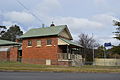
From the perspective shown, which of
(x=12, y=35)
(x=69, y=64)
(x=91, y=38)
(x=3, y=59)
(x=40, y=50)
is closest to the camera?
(x=69, y=64)

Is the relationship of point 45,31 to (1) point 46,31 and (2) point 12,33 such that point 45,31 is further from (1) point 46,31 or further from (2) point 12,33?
(2) point 12,33

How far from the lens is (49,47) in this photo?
3922cm

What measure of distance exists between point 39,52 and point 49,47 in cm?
268

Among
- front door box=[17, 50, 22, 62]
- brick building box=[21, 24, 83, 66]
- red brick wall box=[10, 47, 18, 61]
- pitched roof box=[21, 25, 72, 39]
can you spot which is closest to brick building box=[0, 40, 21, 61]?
red brick wall box=[10, 47, 18, 61]

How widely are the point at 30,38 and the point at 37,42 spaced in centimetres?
211

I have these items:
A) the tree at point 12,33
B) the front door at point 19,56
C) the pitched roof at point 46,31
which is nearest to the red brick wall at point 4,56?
the front door at point 19,56

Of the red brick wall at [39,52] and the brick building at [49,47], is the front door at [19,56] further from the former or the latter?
the red brick wall at [39,52]

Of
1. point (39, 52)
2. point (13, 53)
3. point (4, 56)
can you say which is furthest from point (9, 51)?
point (39, 52)

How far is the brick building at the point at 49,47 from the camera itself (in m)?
37.8

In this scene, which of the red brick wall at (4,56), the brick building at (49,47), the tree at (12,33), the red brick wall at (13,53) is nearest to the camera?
the brick building at (49,47)

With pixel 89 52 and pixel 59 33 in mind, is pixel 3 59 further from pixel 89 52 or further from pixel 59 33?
pixel 89 52

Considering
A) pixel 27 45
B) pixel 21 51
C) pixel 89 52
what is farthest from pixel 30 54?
pixel 89 52

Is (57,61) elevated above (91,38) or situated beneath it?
situated beneath

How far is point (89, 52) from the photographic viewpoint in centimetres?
6034
